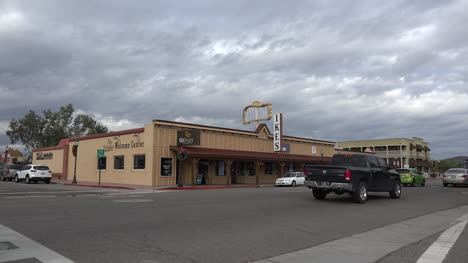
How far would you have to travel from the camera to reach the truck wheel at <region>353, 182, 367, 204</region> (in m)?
14.5

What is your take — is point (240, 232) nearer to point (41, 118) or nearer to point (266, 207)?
point (266, 207)

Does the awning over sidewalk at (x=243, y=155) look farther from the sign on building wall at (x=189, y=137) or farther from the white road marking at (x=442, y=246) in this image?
the white road marking at (x=442, y=246)

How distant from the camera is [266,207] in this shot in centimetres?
1290

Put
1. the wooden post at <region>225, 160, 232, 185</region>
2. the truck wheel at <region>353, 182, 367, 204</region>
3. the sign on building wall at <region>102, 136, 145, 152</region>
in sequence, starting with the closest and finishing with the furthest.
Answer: the truck wheel at <region>353, 182, 367, 204</region> → the sign on building wall at <region>102, 136, 145, 152</region> → the wooden post at <region>225, 160, 232, 185</region>

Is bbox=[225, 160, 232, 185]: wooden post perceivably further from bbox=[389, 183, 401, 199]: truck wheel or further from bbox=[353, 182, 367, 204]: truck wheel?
bbox=[353, 182, 367, 204]: truck wheel

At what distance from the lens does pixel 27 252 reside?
601 centimetres

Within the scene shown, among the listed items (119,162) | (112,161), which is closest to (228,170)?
(119,162)

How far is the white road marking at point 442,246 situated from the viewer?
250 inches

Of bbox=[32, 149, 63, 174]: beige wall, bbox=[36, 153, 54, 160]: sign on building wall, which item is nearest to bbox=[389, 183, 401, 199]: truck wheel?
bbox=[32, 149, 63, 174]: beige wall

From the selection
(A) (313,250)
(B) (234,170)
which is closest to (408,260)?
(A) (313,250)

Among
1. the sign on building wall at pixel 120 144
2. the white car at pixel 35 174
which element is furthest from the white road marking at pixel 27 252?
the white car at pixel 35 174

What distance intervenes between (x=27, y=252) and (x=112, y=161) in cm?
2902

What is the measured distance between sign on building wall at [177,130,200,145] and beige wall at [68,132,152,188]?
97.5 inches

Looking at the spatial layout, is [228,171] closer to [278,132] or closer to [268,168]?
[268,168]
